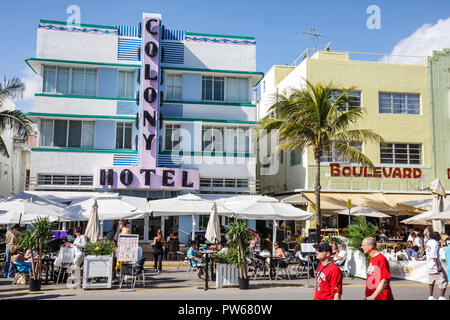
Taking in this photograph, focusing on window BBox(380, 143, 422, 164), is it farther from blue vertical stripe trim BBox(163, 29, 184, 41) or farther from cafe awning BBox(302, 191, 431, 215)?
blue vertical stripe trim BBox(163, 29, 184, 41)

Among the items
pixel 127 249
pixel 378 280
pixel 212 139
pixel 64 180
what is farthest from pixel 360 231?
pixel 64 180

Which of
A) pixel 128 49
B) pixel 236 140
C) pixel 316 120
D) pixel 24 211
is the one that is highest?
pixel 128 49

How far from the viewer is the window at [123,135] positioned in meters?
26.6

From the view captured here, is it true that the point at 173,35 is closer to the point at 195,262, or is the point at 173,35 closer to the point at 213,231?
the point at 213,231

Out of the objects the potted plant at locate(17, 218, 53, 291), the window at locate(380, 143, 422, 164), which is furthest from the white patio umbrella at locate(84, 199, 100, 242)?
the window at locate(380, 143, 422, 164)

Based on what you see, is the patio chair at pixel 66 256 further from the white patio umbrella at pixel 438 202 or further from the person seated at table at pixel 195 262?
the white patio umbrella at pixel 438 202

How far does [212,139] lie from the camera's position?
89.4ft

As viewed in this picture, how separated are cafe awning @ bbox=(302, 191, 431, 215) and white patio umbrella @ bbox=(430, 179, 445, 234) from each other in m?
5.95

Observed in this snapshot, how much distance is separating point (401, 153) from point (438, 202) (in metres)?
9.40

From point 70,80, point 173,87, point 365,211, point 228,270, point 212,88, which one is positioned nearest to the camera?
point 228,270

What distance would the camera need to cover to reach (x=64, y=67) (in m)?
26.6

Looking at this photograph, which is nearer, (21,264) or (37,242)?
(37,242)

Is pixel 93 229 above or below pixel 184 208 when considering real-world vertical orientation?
below

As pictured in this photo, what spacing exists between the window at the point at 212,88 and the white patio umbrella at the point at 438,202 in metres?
13.4
